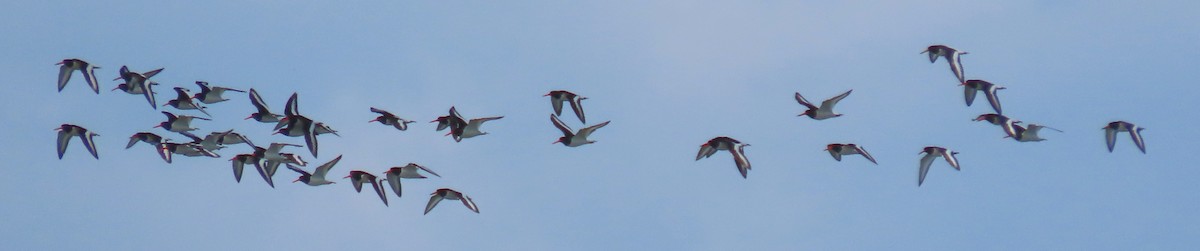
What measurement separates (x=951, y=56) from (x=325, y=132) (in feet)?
45.4

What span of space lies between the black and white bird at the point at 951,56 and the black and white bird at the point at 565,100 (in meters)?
7.83

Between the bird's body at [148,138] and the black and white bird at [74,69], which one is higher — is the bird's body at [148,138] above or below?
below

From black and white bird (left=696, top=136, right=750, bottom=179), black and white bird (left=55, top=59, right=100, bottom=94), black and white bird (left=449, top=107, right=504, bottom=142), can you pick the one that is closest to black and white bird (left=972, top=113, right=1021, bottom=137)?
black and white bird (left=696, top=136, right=750, bottom=179)

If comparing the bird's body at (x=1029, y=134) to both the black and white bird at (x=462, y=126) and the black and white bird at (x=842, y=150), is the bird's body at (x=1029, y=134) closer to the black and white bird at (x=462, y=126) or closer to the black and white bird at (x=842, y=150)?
the black and white bird at (x=842, y=150)

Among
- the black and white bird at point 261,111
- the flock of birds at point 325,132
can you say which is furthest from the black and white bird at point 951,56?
the black and white bird at point 261,111

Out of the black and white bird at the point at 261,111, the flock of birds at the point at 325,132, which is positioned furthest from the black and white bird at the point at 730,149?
the black and white bird at the point at 261,111

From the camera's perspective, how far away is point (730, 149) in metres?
36.6

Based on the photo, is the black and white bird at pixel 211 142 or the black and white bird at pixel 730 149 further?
the black and white bird at pixel 211 142

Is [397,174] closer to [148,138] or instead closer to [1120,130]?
[148,138]

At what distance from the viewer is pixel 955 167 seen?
37906 millimetres

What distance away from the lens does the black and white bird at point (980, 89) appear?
38969 millimetres

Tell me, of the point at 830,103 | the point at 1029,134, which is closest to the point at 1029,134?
the point at 1029,134

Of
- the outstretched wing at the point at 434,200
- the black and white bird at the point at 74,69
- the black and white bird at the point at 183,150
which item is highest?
the black and white bird at the point at 74,69

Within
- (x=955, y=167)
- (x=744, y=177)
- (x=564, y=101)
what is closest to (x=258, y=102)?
(x=564, y=101)
